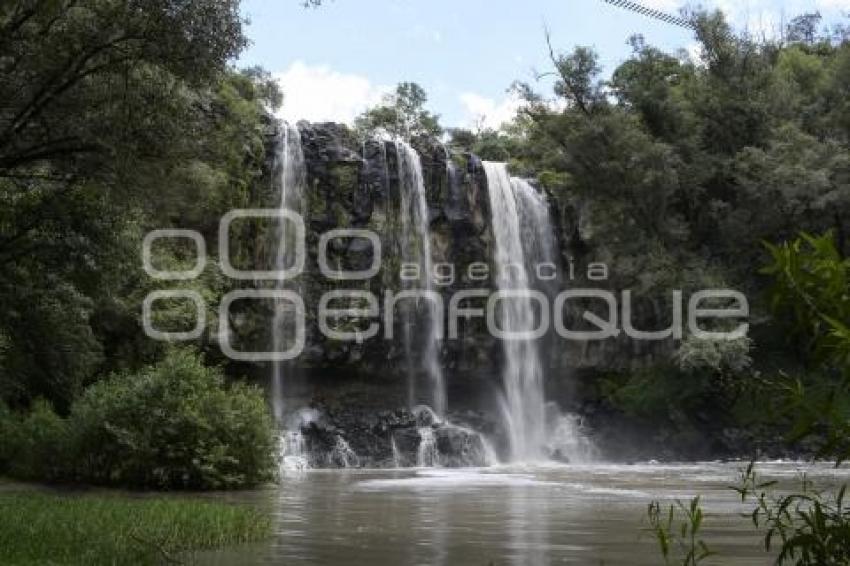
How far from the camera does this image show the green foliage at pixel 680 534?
2.66 meters

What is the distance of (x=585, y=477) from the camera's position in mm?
20203

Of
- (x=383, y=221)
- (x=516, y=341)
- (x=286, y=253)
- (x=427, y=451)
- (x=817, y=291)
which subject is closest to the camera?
(x=817, y=291)

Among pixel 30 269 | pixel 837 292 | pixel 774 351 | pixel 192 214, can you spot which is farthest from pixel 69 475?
pixel 774 351

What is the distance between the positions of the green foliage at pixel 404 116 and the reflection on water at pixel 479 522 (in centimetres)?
4017

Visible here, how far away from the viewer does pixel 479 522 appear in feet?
34.1

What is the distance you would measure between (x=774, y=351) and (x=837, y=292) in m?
31.5

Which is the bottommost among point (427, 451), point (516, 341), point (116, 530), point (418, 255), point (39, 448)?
point (116, 530)

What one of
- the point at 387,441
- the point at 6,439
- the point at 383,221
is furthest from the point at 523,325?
the point at 6,439

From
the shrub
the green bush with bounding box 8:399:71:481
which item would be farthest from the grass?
the green bush with bounding box 8:399:71:481

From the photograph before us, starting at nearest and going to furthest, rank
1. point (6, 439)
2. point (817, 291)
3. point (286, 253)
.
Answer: point (817, 291) → point (6, 439) → point (286, 253)

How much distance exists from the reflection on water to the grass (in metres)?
0.43

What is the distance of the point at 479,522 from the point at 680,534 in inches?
102

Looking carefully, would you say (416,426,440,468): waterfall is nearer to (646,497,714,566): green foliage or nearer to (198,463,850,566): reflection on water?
(198,463,850,566): reflection on water

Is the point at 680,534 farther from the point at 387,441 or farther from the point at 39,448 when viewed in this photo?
the point at 387,441
